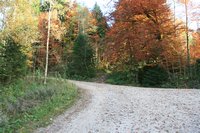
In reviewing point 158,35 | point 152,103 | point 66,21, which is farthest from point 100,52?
point 152,103

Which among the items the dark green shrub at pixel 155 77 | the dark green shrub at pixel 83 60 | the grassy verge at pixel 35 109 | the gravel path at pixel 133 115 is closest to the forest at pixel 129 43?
the dark green shrub at pixel 155 77

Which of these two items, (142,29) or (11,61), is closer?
(11,61)

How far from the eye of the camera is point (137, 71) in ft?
87.4

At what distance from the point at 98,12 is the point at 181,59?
25.7 metres

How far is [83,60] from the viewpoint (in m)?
35.5

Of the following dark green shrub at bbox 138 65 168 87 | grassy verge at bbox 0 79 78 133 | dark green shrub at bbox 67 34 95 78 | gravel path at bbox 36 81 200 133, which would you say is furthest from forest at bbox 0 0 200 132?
gravel path at bbox 36 81 200 133

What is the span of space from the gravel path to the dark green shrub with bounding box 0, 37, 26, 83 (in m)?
8.37

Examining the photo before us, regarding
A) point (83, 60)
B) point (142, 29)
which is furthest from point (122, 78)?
point (83, 60)

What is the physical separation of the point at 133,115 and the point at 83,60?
84.3 feet

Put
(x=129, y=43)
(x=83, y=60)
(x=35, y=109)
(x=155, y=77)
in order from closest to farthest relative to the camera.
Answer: (x=35, y=109) → (x=155, y=77) → (x=129, y=43) → (x=83, y=60)

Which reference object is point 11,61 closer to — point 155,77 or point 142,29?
point 142,29

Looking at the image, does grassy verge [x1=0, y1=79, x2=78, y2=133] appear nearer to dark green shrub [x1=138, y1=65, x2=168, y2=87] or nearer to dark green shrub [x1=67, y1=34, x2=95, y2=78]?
dark green shrub [x1=138, y1=65, x2=168, y2=87]

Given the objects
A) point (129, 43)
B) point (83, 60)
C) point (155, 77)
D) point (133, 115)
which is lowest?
point (133, 115)

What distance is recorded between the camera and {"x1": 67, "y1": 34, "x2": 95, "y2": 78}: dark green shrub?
115 ft
